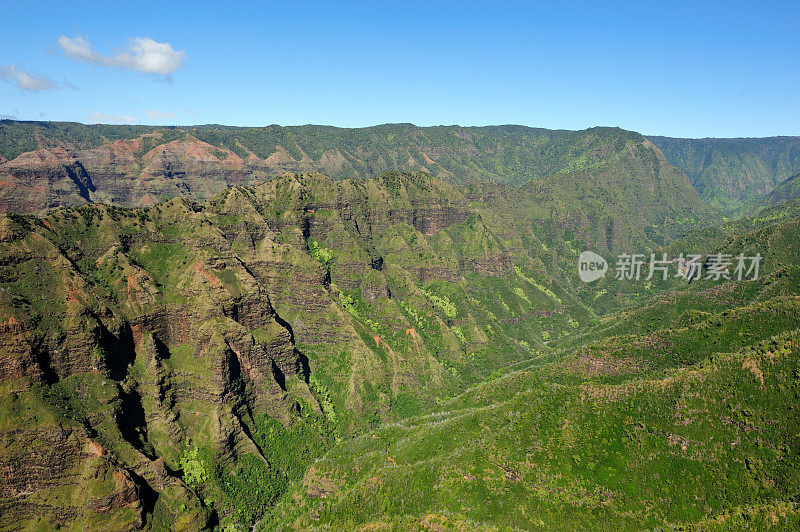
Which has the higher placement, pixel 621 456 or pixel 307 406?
pixel 621 456

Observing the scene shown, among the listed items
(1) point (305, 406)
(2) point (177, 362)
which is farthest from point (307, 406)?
(2) point (177, 362)

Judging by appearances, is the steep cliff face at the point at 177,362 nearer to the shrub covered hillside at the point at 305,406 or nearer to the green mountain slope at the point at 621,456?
the shrub covered hillside at the point at 305,406

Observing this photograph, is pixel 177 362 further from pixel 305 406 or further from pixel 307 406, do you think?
pixel 307 406

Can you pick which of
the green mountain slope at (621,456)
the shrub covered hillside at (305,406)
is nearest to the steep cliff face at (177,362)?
the shrub covered hillside at (305,406)

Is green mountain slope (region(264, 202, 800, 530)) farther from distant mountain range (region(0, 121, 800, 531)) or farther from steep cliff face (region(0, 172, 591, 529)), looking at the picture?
steep cliff face (region(0, 172, 591, 529))

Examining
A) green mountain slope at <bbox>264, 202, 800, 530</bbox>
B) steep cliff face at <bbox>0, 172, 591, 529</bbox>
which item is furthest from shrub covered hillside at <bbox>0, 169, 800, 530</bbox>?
steep cliff face at <bbox>0, 172, 591, 529</bbox>

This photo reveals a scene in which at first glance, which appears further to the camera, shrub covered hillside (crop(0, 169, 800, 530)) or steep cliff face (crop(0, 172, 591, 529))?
steep cliff face (crop(0, 172, 591, 529))

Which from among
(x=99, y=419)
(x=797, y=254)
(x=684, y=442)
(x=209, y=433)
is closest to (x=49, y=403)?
(x=99, y=419)

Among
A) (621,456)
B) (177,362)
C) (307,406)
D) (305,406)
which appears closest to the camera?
(621,456)

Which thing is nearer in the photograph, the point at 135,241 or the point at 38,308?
the point at 38,308

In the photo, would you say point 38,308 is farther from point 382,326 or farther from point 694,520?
point 694,520

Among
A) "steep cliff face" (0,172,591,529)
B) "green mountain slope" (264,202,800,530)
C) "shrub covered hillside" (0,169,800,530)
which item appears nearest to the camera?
"green mountain slope" (264,202,800,530)
